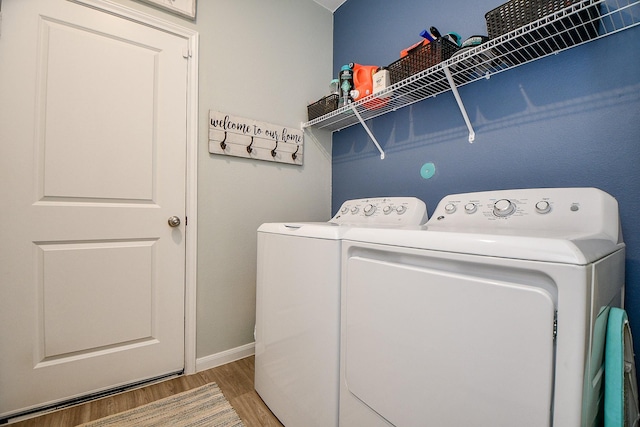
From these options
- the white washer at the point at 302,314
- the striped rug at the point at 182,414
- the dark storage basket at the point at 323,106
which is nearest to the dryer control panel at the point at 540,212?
the white washer at the point at 302,314

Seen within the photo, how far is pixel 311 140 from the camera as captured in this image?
223 cm

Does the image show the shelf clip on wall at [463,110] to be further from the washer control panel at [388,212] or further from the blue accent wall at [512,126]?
the washer control panel at [388,212]

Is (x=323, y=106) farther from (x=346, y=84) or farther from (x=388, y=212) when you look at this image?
(x=388, y=212)

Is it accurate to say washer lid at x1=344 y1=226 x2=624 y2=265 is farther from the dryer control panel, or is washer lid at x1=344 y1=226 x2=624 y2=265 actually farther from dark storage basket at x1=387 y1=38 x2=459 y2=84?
dark storage basket at x1=387 y1=38 x2=459 y2=84

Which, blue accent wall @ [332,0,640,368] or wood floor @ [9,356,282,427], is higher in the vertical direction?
blue accent wall @ [332,0,640,368]

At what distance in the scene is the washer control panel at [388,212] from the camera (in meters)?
1.42

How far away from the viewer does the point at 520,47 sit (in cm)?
114

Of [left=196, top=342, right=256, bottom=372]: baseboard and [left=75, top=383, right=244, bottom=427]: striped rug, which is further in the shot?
[left=196, top=342, right=256, bottom=372]: baseboard

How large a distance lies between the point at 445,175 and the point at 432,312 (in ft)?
3.30

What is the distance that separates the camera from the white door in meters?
1.32

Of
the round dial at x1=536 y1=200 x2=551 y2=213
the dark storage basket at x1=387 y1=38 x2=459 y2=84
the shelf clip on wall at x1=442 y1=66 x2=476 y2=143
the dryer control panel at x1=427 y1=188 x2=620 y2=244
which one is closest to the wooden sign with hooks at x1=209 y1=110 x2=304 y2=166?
the dark storage basket at x1=387 y1=38 x2=459 y2=84

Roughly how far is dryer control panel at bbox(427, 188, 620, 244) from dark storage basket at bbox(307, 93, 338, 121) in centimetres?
109

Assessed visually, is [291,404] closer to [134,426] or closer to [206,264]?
[134,426]

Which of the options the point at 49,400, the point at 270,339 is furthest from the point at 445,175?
the point at 49,400
